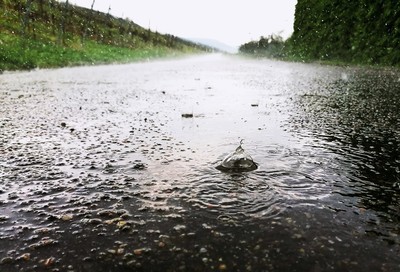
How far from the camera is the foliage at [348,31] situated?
92.7ft

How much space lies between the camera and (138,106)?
9125 millimetres

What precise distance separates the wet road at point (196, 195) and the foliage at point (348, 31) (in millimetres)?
25044

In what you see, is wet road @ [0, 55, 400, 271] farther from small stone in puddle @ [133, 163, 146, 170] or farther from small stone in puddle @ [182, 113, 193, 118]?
small stone in puddle @ [182, 113, 193, 118]

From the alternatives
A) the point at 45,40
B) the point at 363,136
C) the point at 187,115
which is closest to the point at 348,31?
the point at 45,40

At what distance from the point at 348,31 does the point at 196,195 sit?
38.8 meters

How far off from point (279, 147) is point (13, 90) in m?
9.60

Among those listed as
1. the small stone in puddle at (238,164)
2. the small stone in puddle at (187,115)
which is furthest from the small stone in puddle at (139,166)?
the small stone in puddle at (187,115)

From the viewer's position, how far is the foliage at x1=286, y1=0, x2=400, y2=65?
28250mm

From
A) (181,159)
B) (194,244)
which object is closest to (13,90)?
(181,159)

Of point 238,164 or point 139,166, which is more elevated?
point 238,164

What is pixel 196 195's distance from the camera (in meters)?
3.53

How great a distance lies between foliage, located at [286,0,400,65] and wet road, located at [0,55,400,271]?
82.2 ft

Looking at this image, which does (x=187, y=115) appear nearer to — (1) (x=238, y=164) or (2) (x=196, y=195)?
(1) (x=238, y=164)

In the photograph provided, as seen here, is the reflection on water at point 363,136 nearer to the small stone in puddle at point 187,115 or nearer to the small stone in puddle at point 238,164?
the small stone in puddle at point 238,164
